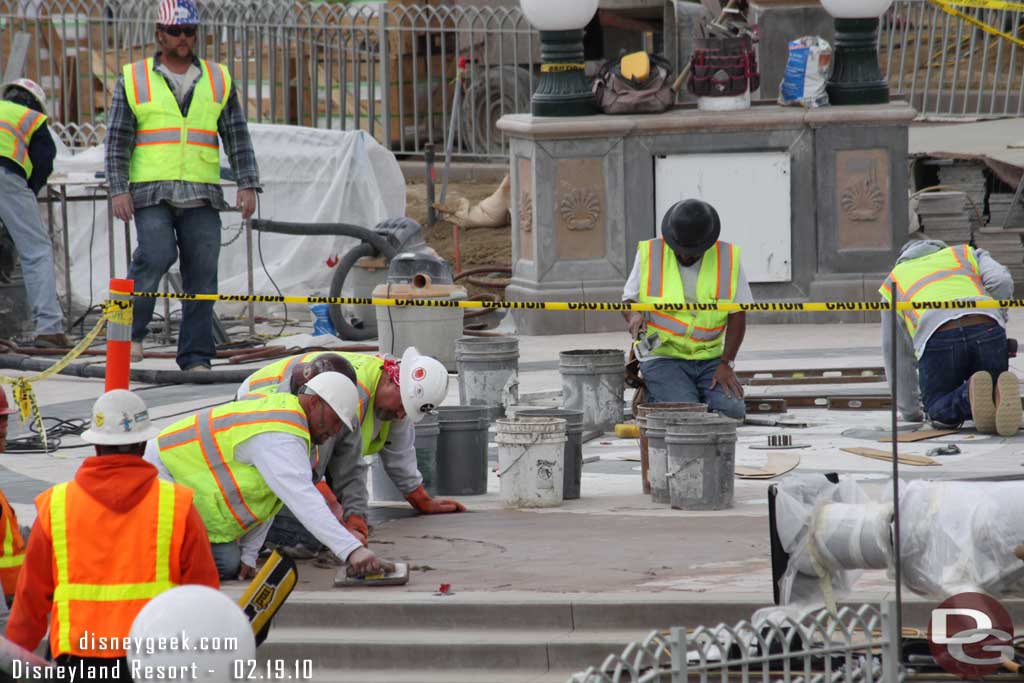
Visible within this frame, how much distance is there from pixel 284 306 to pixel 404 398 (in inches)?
320

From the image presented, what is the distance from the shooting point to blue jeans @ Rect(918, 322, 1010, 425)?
10391mm

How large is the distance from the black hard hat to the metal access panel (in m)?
4.04

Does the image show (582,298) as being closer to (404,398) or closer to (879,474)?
(879,474)

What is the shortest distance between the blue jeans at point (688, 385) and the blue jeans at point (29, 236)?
5084mm

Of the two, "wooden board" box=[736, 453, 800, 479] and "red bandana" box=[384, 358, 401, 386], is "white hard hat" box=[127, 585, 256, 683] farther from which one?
"wooden board" box=[736, 453, 800, 479]

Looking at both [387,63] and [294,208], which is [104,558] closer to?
[294,208]

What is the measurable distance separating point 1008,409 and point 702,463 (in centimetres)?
232

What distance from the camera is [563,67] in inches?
576

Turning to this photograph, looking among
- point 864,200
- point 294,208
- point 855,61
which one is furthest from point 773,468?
point 294,208

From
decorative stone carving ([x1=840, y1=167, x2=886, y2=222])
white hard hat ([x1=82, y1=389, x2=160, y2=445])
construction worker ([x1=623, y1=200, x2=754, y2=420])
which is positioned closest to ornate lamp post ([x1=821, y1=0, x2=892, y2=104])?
decorative stone carving ([x1=840, y1=167, x2=886, y2=222])

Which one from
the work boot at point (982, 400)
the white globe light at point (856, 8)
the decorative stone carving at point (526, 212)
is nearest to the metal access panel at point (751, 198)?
the decorative stone carving at point (526, 212)

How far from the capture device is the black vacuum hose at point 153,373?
41.3 ft

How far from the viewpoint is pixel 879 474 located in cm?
931

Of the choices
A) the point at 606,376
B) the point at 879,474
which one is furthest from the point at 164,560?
the point at 606,376
